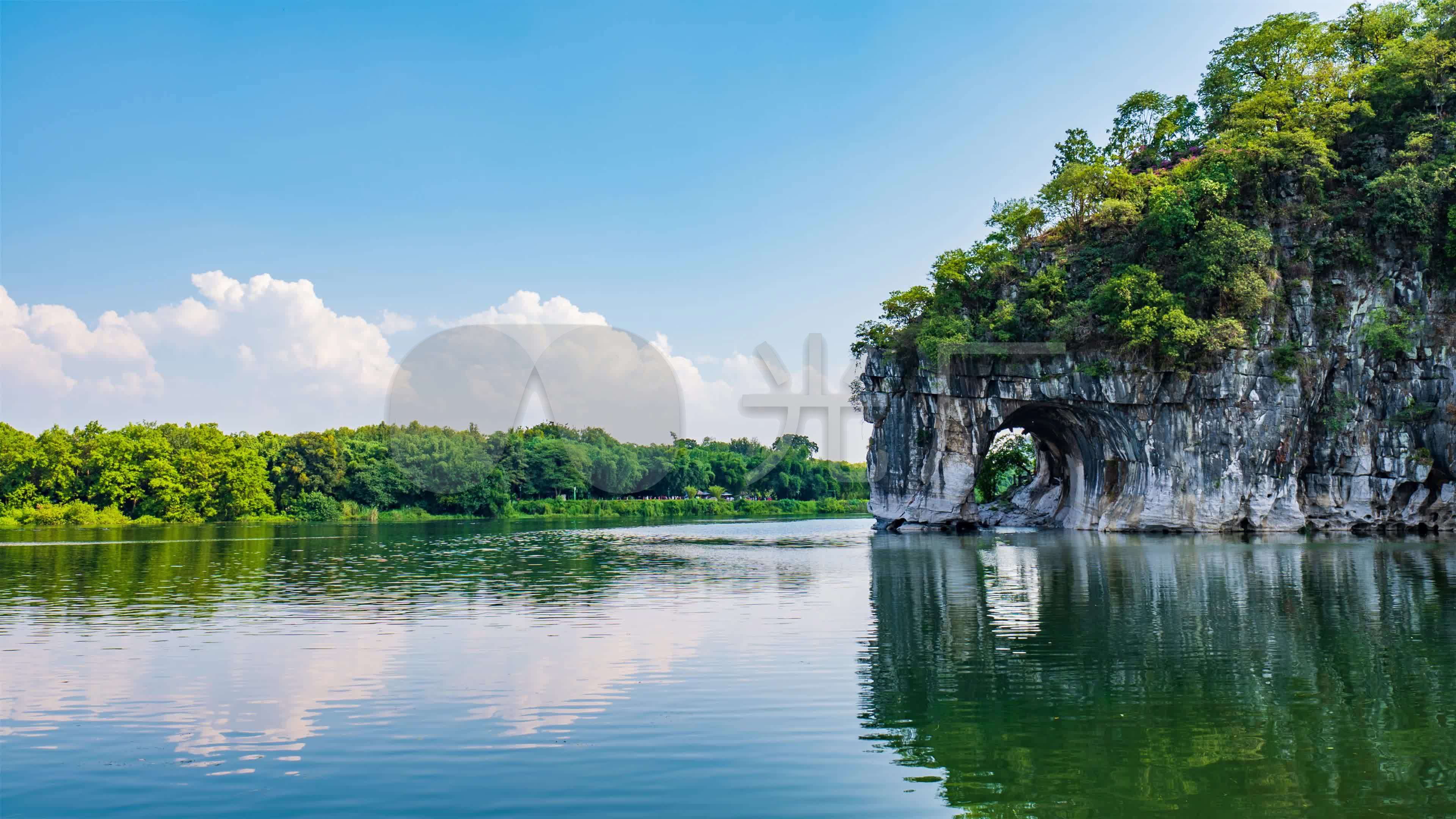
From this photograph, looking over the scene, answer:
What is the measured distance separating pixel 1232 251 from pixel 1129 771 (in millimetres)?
33302

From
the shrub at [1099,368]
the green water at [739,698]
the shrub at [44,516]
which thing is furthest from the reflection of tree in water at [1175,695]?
the shrub at [44,516]

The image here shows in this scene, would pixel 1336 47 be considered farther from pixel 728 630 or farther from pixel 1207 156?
pixel 728 630

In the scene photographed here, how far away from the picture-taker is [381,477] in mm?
72000

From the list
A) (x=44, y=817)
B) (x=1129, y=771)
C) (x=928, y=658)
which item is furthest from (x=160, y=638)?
(x=1129, y=771)

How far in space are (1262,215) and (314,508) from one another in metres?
63.2

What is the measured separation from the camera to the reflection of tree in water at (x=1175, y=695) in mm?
6309

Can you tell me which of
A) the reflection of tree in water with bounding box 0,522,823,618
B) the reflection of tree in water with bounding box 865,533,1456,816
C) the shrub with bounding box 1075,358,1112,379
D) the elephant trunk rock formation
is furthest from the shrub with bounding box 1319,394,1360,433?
the reflection of tree in water with bounding box 0,522,823,618

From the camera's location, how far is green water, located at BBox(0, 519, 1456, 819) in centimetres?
632

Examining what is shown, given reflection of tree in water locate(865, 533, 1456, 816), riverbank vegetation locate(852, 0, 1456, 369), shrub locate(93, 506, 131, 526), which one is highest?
riverbank vegetation locate(852, 0, 1456, 369)

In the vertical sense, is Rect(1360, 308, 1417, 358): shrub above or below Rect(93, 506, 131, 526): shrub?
above

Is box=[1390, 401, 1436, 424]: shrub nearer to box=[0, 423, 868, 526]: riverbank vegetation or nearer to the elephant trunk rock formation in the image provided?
the elephant trunk rock formation

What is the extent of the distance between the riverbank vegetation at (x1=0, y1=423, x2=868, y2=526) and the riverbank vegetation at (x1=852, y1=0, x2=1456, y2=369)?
133 ft

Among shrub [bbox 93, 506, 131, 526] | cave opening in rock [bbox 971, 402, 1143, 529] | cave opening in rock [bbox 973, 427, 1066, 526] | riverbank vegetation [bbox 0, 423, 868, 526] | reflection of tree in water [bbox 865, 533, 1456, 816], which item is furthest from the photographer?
riverbank vegetation [bbox 0, 423, 868, 526]

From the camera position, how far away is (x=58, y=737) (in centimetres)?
777
